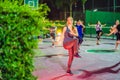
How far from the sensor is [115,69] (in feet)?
43.3

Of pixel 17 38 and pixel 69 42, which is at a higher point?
pixel 17 38

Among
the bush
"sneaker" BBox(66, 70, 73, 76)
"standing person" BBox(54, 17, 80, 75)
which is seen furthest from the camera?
"standing person" BBox(54, 17, 80, 75)

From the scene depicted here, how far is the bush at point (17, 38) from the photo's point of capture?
5332 mm

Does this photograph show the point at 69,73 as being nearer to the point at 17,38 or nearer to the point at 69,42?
the point at 69,42

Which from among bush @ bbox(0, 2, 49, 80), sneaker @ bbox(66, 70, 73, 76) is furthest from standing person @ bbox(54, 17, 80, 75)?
bush @ bbox(0, 2, 49, 80)

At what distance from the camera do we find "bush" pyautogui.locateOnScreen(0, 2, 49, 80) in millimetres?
5332

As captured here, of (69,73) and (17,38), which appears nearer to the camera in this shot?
(17,38)

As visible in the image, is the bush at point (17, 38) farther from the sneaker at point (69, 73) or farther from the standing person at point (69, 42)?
the standing person at point (69, 42)

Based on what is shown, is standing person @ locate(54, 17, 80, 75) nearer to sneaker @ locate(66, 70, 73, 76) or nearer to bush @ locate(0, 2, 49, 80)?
sneaker @ locate(66, 70, 73, 76)

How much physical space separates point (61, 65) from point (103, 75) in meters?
2.82

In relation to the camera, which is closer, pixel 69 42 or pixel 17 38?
pixel 17 38

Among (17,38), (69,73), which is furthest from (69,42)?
(17,38)

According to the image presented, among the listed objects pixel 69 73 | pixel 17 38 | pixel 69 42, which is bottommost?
pixel 69 73

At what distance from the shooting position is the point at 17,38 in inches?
214
